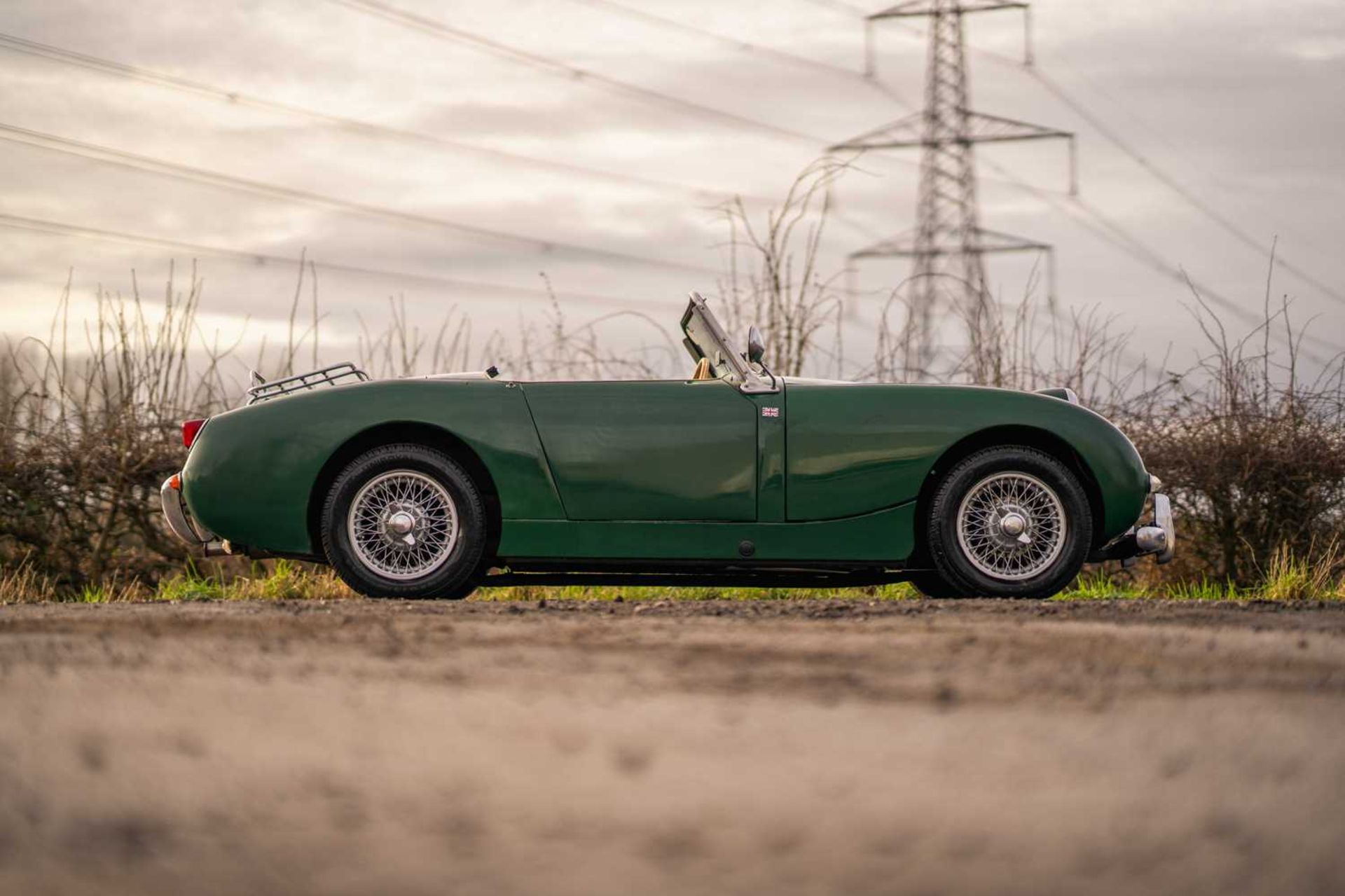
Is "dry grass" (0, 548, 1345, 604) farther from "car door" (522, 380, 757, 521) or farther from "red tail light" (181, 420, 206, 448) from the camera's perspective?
"car door" (522, 380, 757, 521)

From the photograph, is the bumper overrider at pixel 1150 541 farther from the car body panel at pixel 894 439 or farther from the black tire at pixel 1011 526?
the black tire at pixel 1011 526

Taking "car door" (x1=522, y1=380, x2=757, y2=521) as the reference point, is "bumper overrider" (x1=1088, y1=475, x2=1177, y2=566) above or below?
below

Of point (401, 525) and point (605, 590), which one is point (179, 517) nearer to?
point (401, 525)

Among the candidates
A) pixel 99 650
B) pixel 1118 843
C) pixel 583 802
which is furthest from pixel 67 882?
Answer: pixel 99 650

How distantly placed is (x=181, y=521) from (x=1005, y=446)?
3.60m

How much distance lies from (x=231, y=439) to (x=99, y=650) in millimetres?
2153

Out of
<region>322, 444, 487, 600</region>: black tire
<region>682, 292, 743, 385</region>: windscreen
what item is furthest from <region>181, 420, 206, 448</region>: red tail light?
<region>682, 292, 743, 385</region>: windscreen

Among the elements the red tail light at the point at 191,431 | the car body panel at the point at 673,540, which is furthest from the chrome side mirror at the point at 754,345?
the red tail light at the point at 191,431

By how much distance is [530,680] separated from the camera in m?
3.85

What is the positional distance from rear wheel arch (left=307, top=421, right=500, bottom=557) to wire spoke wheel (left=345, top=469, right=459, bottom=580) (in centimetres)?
16

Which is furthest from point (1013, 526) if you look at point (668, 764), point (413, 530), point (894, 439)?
point (668, 764)

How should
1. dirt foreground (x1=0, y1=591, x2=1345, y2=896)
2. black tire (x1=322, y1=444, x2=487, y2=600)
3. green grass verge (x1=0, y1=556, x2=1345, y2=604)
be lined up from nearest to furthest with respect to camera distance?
1. dirt foreground (x1=0, y1=591, x2=1345, y2=896)
2. black tire (x1=322, y1=444, x2=487, y2=600)
3. green grass verge (x1=0, y1=556, x2=1345, y2=604)

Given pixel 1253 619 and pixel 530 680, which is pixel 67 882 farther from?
pixel 1253 619

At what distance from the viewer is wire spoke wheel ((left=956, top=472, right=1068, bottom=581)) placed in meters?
6.45
